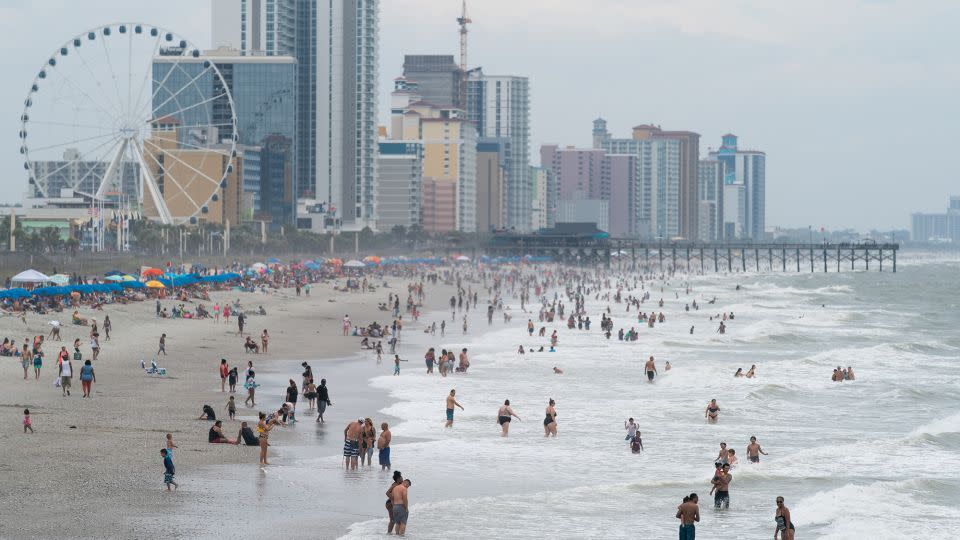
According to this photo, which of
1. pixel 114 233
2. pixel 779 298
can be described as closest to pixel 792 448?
pixel 779 298

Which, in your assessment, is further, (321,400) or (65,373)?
(65,373)

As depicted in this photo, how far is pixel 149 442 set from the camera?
27.0 metres

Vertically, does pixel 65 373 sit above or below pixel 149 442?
above

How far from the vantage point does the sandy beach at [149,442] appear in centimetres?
2077

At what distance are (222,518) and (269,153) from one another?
178 m

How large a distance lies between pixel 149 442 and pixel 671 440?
12617 mm

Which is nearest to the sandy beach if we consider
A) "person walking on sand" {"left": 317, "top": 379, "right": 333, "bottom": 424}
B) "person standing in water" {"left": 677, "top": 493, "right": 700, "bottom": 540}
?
"person walking on sand" {"left": 317, "top": 379, "right": 333, "bottom": 424}

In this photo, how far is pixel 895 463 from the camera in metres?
29.6

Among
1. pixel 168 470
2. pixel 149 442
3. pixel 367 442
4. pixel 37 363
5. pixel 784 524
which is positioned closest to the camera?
pixel 784 524

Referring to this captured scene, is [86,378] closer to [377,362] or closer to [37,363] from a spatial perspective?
[37,363]

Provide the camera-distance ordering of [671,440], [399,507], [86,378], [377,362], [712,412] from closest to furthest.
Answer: [399,507]
[671,440]
[86,378]
[712,412]
[377,362]

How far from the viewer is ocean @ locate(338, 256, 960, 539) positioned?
2352cm

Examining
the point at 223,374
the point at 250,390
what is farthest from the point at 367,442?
the point at 223,374

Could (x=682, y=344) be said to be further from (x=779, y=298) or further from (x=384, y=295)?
(x=779, y=298)
